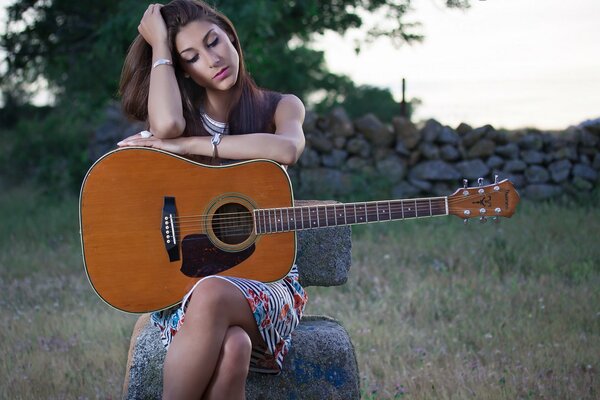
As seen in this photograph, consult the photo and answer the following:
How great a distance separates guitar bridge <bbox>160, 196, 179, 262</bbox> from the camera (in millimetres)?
2543

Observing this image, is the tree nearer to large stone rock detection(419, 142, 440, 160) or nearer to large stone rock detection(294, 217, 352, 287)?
large stone rock detection(419, 142, 440, 160)

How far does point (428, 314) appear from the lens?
179 inches

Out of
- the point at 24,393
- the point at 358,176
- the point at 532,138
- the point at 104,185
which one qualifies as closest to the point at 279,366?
the point at 104,185

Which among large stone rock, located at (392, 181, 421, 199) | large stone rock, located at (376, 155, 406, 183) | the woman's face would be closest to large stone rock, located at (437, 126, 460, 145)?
large stone rock, located at (376, 155, 406, 183)

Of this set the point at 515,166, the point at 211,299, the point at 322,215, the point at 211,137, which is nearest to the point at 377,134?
the point at 515,166

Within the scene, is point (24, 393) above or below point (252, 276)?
below

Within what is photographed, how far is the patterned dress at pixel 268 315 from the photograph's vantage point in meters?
2.46

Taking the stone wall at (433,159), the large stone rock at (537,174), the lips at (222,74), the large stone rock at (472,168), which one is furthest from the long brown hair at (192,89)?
the large stone rock at (537,174)

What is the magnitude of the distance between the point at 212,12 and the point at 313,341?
4.50 feet

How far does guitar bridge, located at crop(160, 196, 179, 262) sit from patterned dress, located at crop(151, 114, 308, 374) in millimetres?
181

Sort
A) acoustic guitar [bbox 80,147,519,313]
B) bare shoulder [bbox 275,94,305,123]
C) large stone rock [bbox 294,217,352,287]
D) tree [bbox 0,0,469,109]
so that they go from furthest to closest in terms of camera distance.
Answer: tree [bbox 0,0,469,109] < large stone rock [bbox 294,217,352,287] < bare shoulder [bbox 275,94,305,123] < acoustic guitar [bbox 80,147,519,313]

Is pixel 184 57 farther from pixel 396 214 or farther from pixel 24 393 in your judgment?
pixel 24 393

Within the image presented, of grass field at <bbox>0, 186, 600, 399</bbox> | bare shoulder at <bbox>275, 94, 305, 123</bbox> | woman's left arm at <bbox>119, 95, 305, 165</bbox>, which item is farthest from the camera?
grass field at <bbox>0, 186, 600, 399</bbox>

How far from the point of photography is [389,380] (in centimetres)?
359
